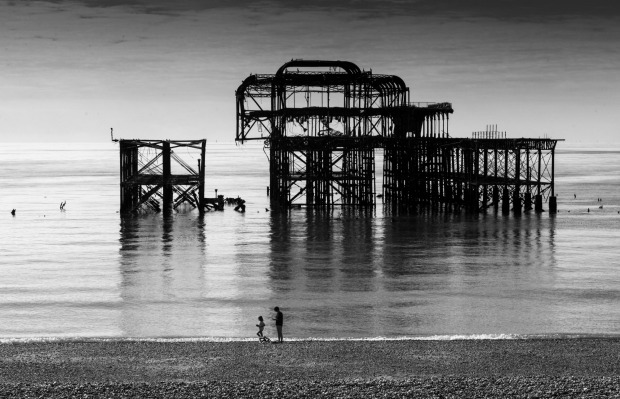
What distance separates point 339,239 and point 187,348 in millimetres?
30710

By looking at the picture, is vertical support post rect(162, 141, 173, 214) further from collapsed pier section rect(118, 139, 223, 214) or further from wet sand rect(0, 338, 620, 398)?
wet sand rect(0, 338, 620, 398)

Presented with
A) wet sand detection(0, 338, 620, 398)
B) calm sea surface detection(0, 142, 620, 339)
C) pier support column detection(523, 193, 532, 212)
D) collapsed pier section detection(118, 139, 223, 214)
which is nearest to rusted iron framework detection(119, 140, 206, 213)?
collapsed pier section detection(118, 139, 223, 214)

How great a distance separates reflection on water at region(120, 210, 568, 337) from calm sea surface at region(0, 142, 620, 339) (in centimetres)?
9

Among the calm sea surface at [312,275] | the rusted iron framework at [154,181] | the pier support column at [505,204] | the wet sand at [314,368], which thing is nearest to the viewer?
the wet sand at [314,368]

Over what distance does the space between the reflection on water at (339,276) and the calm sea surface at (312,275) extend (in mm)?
88

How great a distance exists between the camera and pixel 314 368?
24453 mm

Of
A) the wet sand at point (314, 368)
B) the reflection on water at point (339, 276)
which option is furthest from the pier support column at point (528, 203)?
the wet sand at point (314, 368)

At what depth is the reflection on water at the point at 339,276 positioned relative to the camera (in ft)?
105

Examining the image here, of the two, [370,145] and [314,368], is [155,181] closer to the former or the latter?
[370,145]

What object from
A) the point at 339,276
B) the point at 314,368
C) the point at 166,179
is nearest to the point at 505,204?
the point at 166,179

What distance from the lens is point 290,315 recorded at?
33250 millimetres

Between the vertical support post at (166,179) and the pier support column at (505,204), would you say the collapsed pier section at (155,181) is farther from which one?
the pier support column at (505,204)

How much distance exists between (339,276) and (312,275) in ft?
4.32

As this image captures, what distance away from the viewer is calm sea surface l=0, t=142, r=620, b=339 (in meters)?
31.9
